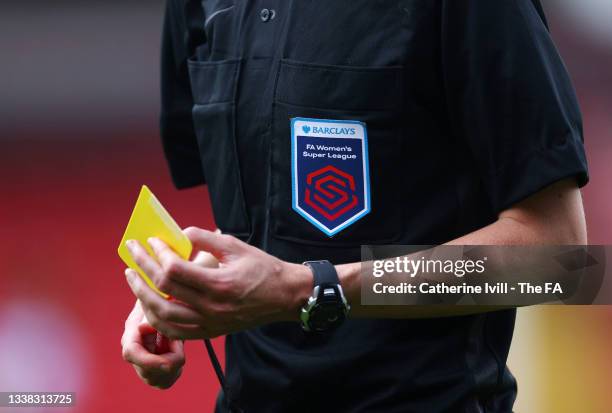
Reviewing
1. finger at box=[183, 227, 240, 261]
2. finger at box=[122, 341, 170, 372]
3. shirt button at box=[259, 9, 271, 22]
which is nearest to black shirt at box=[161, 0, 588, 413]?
shirt button at box=[259, 9, 271, 22]

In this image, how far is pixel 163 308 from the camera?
3.01ft

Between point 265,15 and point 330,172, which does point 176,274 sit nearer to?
point 330,172

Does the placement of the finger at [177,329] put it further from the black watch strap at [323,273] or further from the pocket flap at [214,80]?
the pocket flap at [214,80]

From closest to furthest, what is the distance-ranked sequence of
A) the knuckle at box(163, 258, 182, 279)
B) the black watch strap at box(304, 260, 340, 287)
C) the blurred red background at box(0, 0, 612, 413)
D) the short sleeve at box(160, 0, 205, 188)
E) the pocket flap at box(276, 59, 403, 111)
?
the knuckle at box(163, 258, 182, 279) < the black watch strap at box(304, 260, 340, 287) < the pocket flap at box(276, 59, 403, 111) < the short sleeve at box(160, 0, 205, 188) < the blurred red background at box(0, 0, 612, 413)

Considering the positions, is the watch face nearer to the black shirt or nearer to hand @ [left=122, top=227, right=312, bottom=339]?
hand @ [left=122, top=227, right=312, bottom=339]

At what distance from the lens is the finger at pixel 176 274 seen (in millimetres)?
879

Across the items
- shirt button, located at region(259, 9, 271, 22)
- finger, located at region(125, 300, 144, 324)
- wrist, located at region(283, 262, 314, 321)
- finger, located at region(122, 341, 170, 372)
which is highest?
shirt button, located at region(259, 9, 271, 22)

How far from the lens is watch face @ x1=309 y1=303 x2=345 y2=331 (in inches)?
38.4

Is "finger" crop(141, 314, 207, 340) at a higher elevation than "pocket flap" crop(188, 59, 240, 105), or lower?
lower

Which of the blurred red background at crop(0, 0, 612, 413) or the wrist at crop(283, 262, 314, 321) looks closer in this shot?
the wrist at crop(283, 262, 314, 321)

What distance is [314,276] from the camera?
38.6 inches

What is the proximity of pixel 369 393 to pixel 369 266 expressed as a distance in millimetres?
174

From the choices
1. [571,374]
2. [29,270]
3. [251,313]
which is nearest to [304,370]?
[251,313]

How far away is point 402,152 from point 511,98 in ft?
0.49
